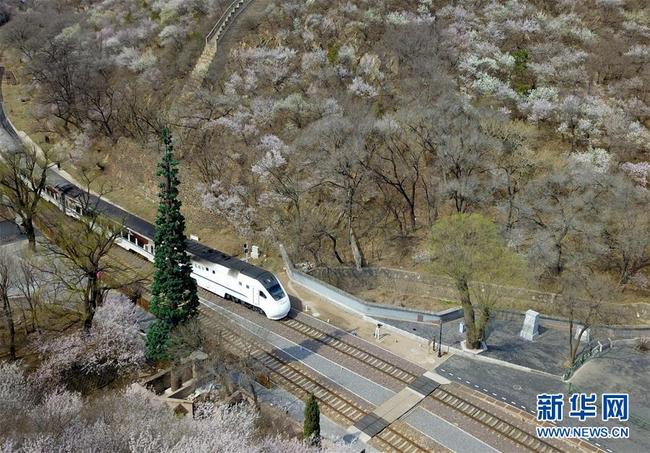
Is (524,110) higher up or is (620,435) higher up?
(524,110)

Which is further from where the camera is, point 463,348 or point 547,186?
point 547,186

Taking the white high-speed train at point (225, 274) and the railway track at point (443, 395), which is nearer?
Result: the railway track at point (443, 395)

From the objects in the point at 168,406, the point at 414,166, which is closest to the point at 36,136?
the point at 414,166

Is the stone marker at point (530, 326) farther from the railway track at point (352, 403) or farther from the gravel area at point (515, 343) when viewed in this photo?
the railway track at point (352, 403)

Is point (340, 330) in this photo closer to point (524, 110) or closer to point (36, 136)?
point (524, 110)

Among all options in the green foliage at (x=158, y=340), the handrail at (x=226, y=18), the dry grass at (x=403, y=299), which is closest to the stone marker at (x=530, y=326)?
the dry grass at (x=403, y=299)

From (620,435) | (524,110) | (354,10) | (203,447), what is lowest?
(620,435)
